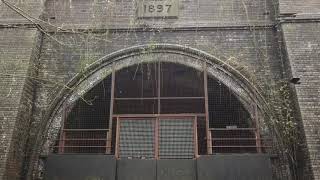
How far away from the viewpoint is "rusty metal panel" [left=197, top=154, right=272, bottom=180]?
980 cm

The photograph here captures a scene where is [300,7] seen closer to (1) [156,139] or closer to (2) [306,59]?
→ (2) [306,59]

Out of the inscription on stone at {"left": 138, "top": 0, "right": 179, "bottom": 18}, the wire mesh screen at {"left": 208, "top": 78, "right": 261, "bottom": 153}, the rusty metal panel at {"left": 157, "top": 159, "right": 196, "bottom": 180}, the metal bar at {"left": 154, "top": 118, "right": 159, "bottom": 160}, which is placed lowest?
the rusty metal panel at {"left": 157, "top": 159, "right": 196, "bottom": 180}

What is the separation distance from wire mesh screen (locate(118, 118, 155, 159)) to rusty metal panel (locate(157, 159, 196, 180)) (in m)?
0.48

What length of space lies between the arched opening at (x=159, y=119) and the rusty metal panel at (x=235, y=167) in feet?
1.16

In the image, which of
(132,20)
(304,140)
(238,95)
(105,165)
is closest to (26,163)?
(105,165)

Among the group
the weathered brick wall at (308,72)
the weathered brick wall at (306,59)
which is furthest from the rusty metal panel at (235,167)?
the weathered brick wall at (308,72)

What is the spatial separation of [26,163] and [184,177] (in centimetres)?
384

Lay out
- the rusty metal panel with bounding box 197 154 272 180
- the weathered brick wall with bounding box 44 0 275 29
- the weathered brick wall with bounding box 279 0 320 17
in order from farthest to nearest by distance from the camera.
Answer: the weathered brick wall with bounding box 44 0 275 29, the weathered brick wall with bounding box 279 0 320 17, the rusty metal panel with bounding box 197 154 272 180

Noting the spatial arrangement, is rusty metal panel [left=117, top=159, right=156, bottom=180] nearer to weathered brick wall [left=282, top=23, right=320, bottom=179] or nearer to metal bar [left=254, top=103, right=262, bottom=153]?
metal bar [left=254, top=103, right=262, bottom=153]

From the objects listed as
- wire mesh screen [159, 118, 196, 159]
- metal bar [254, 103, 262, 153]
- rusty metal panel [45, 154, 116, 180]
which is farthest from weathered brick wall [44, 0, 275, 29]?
rusty metal panel [45, 154, 116, 180]

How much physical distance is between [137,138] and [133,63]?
2090 mm

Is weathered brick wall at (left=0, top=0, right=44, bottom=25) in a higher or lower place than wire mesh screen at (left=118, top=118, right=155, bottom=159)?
higher

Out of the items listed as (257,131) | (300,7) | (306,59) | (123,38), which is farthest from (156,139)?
(300,7)

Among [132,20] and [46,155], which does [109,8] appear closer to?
[132,20]
